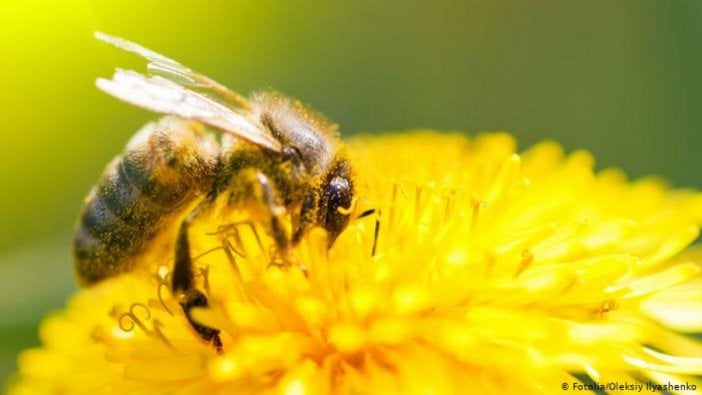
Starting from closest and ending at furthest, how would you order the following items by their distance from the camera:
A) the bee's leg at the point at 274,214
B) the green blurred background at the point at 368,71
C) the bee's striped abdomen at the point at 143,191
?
the bee's leg at the point at 274,214
the bee's striped abdomen at the point at 143,191
the green blurred background at the point at 368,71

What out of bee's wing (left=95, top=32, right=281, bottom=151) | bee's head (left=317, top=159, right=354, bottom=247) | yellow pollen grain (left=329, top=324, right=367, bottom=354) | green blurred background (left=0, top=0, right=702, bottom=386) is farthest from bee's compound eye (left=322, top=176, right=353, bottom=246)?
green blurred background (left=0, top=0, right=702, bottom=386)

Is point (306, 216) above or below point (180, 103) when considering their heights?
below

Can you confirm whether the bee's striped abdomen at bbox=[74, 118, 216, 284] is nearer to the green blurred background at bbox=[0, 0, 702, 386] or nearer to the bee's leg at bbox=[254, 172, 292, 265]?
the bee's leg at bbox=[254, 172, 292, 265]

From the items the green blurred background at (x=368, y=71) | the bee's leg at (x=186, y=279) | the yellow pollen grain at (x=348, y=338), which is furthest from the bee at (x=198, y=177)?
the green blurred background at (x=368, y=71)

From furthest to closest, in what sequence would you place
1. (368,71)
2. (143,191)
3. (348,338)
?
(368,71)
(143,191)
(348,338)

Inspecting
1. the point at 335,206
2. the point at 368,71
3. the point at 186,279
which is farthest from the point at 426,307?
the point at 368,71

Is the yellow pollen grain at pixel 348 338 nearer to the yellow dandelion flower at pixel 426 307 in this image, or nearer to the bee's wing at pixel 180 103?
the yellow dandelion flower at pixel 426 307

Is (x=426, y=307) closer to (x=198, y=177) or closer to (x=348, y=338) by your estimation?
(x=348, y=338)

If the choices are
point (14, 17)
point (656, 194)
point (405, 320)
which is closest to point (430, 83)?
point (14, 17)
